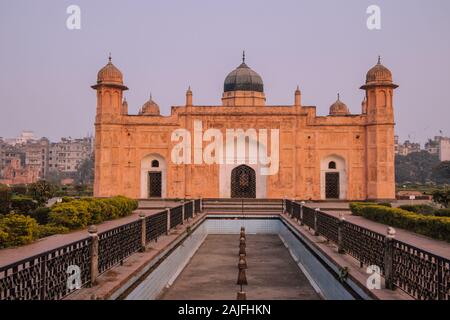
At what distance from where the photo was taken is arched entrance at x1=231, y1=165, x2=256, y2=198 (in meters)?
27.7

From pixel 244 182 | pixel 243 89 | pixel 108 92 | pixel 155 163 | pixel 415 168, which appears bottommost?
pixel 244 182

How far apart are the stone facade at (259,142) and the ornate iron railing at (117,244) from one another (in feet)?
60.2

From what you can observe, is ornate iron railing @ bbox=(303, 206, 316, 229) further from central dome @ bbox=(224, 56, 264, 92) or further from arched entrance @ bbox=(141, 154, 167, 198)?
central dome @ bbox=(224, 56, 264, 92)

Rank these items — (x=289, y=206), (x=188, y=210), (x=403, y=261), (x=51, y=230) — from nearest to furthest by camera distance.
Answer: (x=403, y=261) < (x=51, y=230) < (x=188, y=210) < (x=289, y=206)

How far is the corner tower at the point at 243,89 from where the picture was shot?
3078 cm

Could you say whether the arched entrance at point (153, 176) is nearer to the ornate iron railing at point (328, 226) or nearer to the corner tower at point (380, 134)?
the corner tower at point (380, 134)

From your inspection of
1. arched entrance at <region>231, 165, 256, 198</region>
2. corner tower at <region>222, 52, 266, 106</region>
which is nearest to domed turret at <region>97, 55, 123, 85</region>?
corner tower at <region>222, 52, 266, 106</region>

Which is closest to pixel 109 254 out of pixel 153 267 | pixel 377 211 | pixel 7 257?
pixel 153 267

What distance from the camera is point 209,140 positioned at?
89.7 feet

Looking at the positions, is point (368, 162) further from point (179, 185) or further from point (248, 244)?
point (248, 244)

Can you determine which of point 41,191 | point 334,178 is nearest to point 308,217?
point 41,191

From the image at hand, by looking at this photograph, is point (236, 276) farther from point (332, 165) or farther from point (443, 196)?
point (332, 165)

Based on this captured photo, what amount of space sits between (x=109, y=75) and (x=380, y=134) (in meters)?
15.0

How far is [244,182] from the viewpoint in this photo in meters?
27.8
